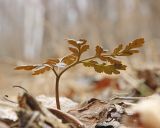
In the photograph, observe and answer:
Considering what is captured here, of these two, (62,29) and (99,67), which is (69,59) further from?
(62,29)

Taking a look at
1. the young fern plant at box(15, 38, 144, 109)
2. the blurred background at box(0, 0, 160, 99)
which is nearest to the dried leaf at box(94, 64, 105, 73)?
the young fern plant at box(15, 38, 144, 109)

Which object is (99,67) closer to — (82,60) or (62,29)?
(82,60)

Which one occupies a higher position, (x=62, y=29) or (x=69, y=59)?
(x=62, y=29)

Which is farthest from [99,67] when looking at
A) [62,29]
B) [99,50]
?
[62,29]

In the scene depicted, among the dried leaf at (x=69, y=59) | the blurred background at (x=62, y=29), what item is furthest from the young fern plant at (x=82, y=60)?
the blurred background at (x=62, y=29)

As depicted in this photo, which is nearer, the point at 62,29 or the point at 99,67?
the point at 99,67

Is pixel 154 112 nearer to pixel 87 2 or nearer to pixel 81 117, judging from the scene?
pixel 81 117

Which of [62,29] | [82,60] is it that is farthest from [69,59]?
[62,29]

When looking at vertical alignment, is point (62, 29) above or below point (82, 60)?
above

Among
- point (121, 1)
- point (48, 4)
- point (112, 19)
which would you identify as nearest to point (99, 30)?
point (121, 1)

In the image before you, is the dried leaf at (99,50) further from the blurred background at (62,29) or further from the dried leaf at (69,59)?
the blurred background at (62,29)
